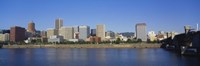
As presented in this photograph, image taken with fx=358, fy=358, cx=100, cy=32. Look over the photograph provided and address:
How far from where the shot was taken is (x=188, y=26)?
149 metres

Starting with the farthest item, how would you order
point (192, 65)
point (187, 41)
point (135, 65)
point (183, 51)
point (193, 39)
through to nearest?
point (187, 41) < point (193, 39) < point (183, 51) < point (135, 65) < point (192, 65)

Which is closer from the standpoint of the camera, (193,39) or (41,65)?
(41,65)

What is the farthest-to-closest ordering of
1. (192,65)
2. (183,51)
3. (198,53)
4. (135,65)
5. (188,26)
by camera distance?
(188,26) < (183,51) < (198,53) < (135,65) < (192,65)

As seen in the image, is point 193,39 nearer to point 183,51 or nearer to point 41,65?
point 183,51

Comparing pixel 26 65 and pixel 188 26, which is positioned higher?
pixel 188 26

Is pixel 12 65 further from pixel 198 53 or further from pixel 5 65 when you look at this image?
pixel 198 53

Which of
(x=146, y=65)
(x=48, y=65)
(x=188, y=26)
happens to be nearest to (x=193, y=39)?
(x=188, y=26)

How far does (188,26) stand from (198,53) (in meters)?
55.1

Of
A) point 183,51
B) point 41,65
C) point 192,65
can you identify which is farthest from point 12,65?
point 183,51

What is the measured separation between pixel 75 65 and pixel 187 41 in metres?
70.7

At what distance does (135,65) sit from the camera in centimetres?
6450

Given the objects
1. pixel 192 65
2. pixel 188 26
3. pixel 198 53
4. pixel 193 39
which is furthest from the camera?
pixel 188 26

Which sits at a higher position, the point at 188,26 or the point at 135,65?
the point at 188,26

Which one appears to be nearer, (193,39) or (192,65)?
(192,65)
